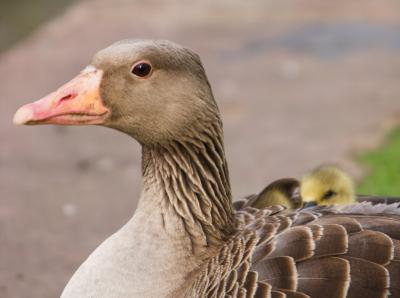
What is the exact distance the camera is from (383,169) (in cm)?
820

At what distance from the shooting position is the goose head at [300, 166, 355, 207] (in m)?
5.27

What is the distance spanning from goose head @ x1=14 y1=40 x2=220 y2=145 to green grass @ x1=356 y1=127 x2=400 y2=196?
11.9 ft

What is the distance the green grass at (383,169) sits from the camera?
25.2 feet

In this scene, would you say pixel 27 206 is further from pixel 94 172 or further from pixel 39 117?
pixel 39 117

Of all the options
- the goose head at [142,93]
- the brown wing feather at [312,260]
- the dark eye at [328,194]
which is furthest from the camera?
the dark eye at [328,194]

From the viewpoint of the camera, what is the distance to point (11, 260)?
6273mm

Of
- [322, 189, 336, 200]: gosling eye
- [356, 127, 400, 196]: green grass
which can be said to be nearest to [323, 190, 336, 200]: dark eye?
[322, 189, 336, 200]: gosling eye

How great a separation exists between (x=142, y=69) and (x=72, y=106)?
0.38 meters

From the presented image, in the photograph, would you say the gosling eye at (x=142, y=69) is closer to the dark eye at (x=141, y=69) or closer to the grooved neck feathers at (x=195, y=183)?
the dark eye at (x=141, y=69)

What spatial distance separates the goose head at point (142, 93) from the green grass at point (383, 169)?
3623 millimetres

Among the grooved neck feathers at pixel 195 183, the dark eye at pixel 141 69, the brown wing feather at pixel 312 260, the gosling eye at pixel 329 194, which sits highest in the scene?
the dark eye at pixel 141 69

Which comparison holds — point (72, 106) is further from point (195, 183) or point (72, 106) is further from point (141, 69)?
point (195, 183)

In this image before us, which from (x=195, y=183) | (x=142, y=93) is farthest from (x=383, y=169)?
(x=142, y=93)

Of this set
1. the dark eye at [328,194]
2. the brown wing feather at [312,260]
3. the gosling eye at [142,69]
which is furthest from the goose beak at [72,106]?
the dark eye at [328,194]
